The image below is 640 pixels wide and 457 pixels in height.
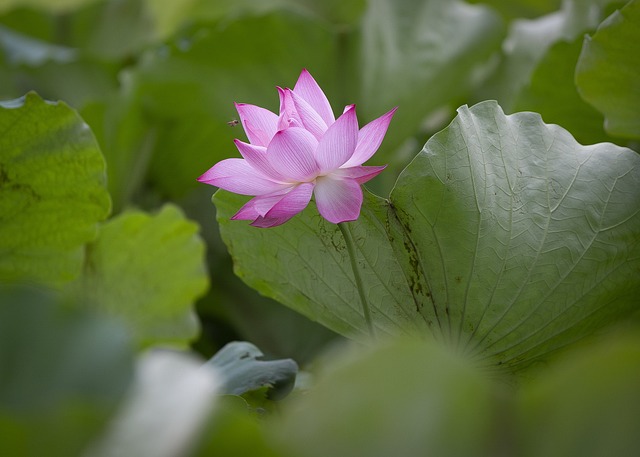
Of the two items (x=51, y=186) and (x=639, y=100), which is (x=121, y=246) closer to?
(x=51, y=186)

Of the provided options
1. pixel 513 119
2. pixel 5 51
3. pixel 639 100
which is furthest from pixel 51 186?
pixel 5 51

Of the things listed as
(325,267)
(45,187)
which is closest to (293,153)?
(325,267)

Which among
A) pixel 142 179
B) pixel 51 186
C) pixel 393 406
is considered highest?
pixel 393 406

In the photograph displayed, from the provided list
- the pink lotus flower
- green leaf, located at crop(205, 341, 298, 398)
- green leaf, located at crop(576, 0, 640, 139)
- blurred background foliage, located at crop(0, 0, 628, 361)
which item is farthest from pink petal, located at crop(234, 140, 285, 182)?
blurred background foliage, located at crop(0, 0, 628, 361)

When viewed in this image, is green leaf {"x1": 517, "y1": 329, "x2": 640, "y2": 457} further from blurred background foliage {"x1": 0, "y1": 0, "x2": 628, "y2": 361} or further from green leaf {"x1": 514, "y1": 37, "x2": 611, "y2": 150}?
blurred background foliage {"x1": 0, "y1": 0, "x2": 628, "y2": 361}

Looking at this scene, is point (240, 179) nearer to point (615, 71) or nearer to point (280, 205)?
point (280, 205)
